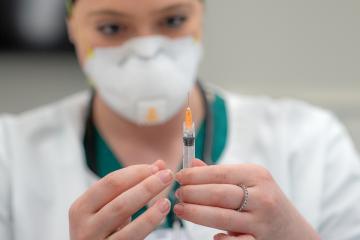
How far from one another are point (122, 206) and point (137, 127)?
402mm

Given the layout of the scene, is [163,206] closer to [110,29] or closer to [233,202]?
[233,202]

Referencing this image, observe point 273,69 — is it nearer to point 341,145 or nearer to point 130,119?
point 341,145

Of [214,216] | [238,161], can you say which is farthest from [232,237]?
[238,161]

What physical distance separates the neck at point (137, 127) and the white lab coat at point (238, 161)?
0.05m

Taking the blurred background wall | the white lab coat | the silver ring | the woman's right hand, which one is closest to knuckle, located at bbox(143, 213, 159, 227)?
the woman's right hand

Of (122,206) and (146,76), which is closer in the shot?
(122,206)

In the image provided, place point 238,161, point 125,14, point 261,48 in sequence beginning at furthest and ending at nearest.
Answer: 1. point 261,48
2. point 238,161
3. point 125,14

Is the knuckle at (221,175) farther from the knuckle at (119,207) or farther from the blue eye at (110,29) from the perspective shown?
the blue eye at (110,29)

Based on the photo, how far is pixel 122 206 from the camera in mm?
672

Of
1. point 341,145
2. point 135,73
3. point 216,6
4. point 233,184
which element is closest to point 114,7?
point 135,73

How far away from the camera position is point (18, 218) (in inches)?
39.4

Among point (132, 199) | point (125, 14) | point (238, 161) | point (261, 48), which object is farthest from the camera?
point (261, 48)

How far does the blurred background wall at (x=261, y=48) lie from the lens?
1564 millimetres

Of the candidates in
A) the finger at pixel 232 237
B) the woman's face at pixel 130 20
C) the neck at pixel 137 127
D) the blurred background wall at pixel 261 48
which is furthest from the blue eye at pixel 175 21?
the blurred background wall at pixel 261 48
